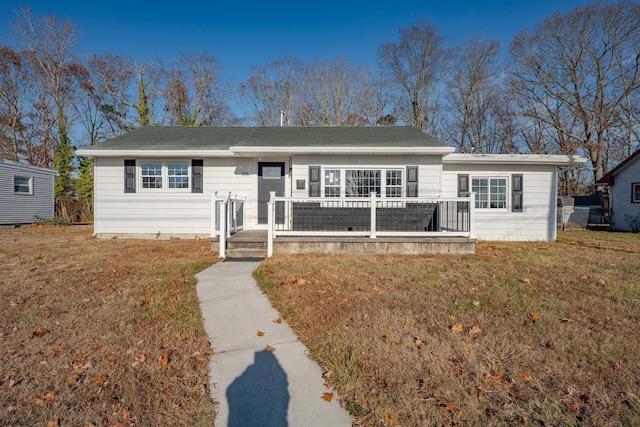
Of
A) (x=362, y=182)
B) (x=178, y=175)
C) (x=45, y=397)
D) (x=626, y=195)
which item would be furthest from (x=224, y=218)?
(x=626, y=195)

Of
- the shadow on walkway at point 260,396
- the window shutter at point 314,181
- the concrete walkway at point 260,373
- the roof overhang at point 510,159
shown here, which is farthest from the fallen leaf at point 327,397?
the roof overhang at point 510,159

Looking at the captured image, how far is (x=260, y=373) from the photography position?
259cm

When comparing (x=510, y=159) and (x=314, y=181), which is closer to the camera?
(x=314, y=181)

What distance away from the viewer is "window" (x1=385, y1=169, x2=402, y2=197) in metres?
9.88

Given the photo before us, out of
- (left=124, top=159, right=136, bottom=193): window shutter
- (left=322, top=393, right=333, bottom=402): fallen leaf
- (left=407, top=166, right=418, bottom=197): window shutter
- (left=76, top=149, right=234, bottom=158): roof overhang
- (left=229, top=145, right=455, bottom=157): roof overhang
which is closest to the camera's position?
(left=322, top=393, right=333, bottom=402): fallen leaf

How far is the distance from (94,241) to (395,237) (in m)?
8.99

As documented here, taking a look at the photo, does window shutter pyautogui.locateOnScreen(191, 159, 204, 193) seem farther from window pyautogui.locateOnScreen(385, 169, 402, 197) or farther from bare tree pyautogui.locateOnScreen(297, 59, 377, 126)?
bare tree pyautogui.locateOnScreen(297, 59, 377, 126)

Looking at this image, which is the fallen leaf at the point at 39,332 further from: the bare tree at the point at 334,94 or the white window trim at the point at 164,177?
the bare tree at the point at 334,94

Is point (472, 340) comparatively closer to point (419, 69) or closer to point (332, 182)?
point (332, 182)

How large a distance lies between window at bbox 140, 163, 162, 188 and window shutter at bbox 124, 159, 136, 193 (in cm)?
26

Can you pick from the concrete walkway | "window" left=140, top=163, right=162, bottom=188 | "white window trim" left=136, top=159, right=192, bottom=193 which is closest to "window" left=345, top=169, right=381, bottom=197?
"white window trim" left=136, top=159, right=192, bottom=193

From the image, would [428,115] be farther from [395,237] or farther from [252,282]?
[252,282]

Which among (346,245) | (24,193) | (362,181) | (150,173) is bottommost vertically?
(346,245)

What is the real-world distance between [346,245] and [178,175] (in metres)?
6.21
